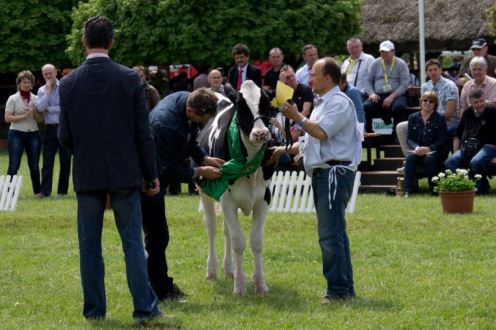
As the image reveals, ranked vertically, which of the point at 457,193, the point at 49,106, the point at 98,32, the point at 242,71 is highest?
the point at 242,71

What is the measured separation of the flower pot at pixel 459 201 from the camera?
16781 mm

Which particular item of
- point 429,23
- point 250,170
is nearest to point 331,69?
point 250,170

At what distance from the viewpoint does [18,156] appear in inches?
874

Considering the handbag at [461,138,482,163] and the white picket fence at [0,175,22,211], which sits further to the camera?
the white picket fence at [0,175,22,211]

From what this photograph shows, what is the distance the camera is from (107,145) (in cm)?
949

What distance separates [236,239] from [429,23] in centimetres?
3246

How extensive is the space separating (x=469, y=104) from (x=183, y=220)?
5.86 metres

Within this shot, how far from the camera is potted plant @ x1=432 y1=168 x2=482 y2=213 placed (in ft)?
55.0

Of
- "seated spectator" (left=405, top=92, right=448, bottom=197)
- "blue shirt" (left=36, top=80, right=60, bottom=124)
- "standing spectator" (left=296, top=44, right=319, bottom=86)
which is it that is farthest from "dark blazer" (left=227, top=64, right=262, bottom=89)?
"blue shirt" (left=36, top=80, right=60, bottom=124)

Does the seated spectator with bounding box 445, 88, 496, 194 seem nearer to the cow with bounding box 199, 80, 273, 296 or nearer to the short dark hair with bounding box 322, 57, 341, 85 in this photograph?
the cow with bounding box 199, 80, 273, 296

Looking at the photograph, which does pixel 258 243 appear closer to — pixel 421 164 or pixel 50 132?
pixel 421 164

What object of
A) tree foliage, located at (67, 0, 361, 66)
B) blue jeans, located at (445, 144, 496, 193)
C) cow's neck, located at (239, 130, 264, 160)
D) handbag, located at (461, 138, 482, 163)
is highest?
tree foliage, located at (67, 0, 361, 66)

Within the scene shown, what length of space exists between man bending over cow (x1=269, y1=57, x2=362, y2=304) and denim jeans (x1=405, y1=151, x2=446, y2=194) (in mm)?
9455

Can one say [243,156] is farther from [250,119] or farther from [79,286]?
[79,286]
